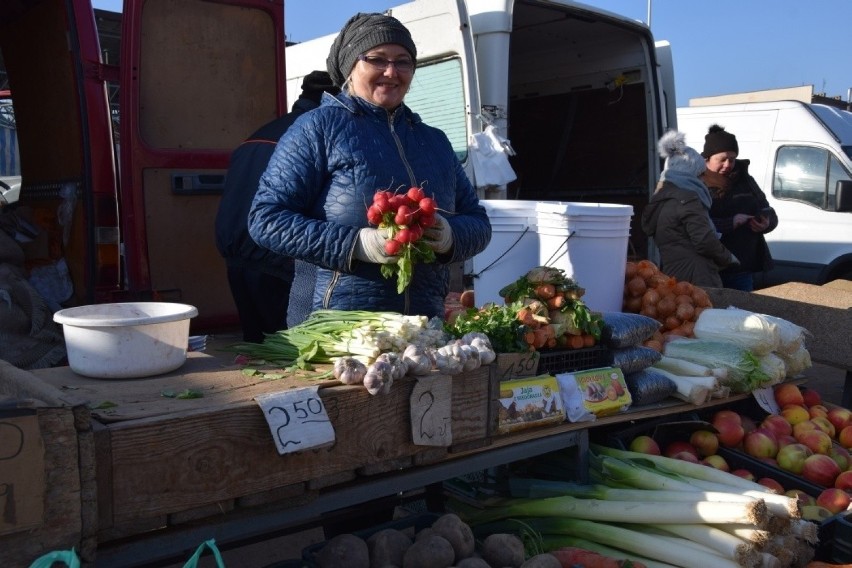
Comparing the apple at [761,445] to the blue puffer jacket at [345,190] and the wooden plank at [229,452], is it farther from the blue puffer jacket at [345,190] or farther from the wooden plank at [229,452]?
the wooden plank at [229,452]

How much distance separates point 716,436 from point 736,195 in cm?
322

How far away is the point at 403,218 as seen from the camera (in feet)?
7.54

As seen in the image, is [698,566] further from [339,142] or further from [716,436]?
[339,142]

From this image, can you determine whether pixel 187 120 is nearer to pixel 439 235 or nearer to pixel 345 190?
pixel 345 190

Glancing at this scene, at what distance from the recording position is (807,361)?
4195mm

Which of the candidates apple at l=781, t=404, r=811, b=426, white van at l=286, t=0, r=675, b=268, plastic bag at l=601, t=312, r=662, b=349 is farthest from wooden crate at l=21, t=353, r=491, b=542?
white van at l=286, t=0, r=675, b=268

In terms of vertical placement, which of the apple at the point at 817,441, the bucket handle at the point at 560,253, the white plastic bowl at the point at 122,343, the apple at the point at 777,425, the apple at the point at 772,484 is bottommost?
the apple at the point at 772,484

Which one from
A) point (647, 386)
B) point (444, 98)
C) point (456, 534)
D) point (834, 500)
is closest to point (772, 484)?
point (834, 500)

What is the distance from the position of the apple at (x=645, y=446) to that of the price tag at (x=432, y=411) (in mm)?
1296

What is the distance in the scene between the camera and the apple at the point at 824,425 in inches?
150

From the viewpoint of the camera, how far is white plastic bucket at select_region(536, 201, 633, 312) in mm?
4004

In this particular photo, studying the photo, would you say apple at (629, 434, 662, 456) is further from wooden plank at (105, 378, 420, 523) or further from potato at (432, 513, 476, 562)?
wooden plank at (105, 378, 420, 523)

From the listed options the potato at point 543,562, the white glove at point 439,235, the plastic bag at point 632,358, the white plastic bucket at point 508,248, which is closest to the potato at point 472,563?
the potato at point 543,562

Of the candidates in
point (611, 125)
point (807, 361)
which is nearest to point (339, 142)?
point (807, 361)
